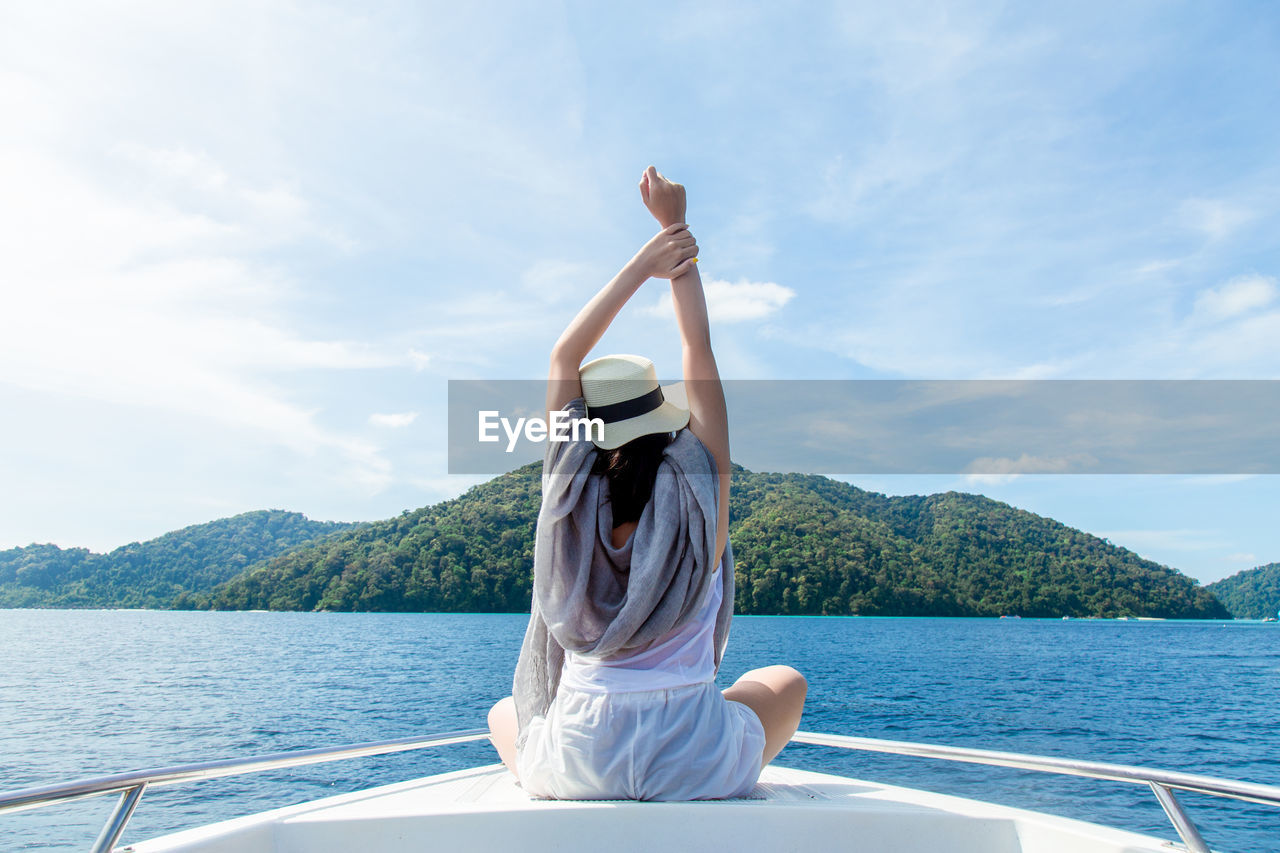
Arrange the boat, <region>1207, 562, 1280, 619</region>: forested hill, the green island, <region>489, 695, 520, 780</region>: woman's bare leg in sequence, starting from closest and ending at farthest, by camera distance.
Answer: the boat
<region>489, 695, 520, 780</region>: woman's bare leg
the green island
<region>1207, 562, 1280, 619</region>: forested hill

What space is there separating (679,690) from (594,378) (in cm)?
65

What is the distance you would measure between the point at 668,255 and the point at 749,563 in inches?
2248

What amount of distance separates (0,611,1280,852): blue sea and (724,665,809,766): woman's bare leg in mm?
13249

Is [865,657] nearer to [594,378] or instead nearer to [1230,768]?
[1230,768]

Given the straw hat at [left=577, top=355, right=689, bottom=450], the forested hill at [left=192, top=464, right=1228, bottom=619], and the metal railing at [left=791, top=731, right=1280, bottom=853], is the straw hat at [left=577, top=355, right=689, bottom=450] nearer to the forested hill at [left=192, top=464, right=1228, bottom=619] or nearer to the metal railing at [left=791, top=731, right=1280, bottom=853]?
the metal railing at [left=791, top=731, right=1280, bottom=853]

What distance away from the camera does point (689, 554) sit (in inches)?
Answer: 58.3

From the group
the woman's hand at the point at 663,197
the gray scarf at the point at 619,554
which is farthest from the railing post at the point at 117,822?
the woman's hand at the point at 663,197

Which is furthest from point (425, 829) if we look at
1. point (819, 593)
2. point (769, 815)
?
point (819, 593)

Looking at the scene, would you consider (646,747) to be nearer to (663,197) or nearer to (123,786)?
(123,786)

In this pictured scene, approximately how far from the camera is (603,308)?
5.38 ft

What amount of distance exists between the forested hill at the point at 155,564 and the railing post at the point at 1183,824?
85.1 metres

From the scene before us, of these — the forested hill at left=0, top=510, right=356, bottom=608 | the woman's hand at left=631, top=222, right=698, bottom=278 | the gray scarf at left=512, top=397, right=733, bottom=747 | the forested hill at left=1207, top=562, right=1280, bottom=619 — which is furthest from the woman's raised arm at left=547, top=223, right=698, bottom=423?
the forested hill at left=1207, top=562, right=1280, bottom=619

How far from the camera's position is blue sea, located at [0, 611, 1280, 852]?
14719 millimetres

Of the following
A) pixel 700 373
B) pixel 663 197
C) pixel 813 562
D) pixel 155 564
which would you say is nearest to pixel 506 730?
pixel 700 373
